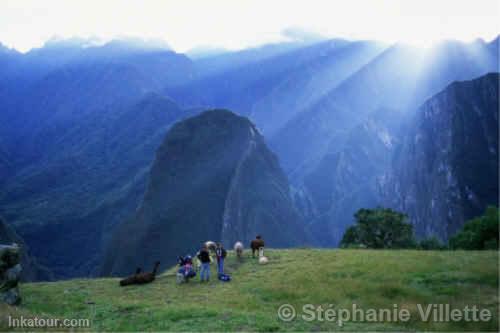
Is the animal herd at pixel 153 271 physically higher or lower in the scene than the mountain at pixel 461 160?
lower

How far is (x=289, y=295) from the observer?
1944 cm

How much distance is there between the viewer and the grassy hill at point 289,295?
51.2 feet

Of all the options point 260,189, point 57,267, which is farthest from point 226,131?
point 57,267

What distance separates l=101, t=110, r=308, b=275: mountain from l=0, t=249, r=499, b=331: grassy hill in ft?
341

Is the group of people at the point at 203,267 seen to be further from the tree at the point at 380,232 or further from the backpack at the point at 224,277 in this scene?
the tree at the point at 380,232

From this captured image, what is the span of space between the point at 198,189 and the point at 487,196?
115 metres

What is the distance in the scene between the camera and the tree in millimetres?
53281

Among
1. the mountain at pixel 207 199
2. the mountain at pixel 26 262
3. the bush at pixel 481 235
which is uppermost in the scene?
the mountain at pixel 207 199

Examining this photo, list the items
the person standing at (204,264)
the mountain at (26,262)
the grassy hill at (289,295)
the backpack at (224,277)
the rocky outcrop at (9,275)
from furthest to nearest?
the mountain at (26,262) → the person standing at (204,264) → the backpack at (224,277) → the rocky outcrop at (9,275) → the grassy hill at (289,295)

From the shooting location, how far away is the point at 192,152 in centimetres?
16600

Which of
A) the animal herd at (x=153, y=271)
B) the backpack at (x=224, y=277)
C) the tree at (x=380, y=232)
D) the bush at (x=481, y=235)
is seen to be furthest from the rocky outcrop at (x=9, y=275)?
the bush at (x=481, y=235)

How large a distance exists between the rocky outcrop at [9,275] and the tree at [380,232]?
4138cm

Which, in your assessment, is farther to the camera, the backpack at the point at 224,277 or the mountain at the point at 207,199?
the mountain at the point at 207,199

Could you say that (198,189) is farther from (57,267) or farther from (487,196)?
(487,196)
